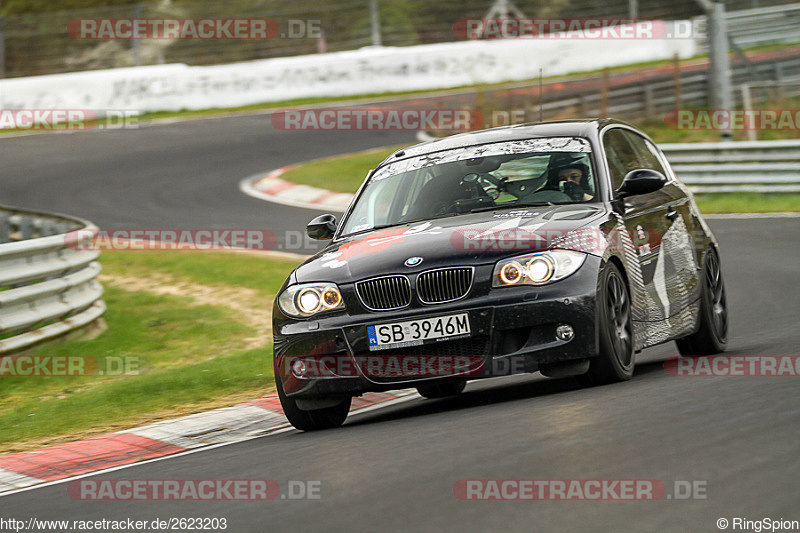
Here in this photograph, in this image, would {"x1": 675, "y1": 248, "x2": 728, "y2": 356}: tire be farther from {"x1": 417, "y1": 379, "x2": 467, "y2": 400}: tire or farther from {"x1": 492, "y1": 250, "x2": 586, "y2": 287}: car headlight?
{"x1": 492, "y1": 250, "x2": 586, "y2": 287}: car headlight

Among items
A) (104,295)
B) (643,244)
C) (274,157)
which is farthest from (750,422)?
(274,157)

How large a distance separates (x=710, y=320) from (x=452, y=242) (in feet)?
8.74

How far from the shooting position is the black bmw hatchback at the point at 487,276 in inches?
272

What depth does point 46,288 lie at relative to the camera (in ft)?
37.7

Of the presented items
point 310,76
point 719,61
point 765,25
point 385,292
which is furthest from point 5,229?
point 765,25

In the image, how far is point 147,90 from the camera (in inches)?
1190

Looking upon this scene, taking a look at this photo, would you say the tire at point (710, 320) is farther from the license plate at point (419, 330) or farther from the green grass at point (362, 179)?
the green grass at point (362, 179)

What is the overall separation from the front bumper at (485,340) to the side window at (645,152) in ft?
7.03

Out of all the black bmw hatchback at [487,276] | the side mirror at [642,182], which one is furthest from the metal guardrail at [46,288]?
the side mirror at [642,182]

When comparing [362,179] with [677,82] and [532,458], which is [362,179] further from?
[532,458]

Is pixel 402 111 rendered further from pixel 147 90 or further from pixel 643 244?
pixel 643 244

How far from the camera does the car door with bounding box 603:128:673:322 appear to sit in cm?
784

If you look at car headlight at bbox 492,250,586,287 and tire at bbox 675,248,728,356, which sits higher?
car headlight at bbox 492,250,586,287

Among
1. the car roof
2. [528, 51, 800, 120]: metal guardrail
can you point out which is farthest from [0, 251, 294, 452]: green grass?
[528, 51, 800, 120]: metal guardrail
